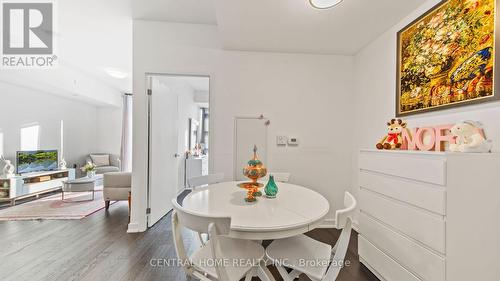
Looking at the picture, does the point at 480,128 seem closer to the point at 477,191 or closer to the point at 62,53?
the point at 477,191

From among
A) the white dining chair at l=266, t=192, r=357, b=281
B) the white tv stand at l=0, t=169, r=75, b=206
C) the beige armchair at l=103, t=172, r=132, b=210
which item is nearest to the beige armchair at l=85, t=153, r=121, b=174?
the white tv stand at l=0, t=169, r=75, b=206

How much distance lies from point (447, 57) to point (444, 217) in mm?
1273

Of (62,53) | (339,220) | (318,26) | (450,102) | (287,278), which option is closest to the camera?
(339,220)

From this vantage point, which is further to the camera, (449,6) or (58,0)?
(58,0)

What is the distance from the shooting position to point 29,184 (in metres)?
3.95

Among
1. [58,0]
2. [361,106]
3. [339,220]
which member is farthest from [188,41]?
[339,220]

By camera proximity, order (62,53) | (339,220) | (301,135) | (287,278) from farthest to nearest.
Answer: (62,53) < (301,135) < (287,278) < (339,220)

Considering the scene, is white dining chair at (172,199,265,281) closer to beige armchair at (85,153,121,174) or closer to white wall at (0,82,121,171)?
white wall at (0,82,121,171)

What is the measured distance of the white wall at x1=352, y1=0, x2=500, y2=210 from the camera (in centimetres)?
162

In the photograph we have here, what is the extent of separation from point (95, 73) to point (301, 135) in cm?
523

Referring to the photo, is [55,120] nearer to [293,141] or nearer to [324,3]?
[293,141]

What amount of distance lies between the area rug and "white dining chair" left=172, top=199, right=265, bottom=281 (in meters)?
2.95

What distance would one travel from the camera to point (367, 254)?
1808mm

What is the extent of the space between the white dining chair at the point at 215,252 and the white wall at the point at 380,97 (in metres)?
1.82
